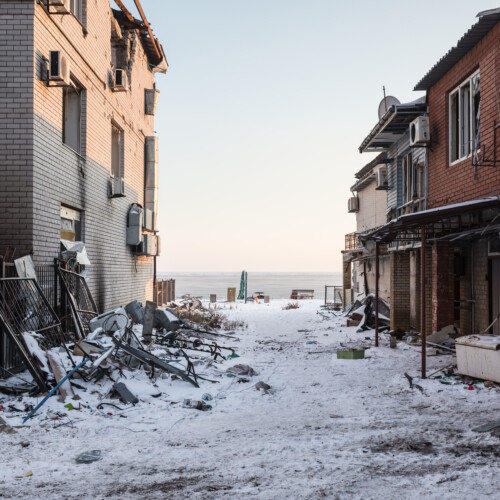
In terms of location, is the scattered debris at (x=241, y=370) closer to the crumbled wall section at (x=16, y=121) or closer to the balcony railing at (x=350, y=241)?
the crumbled wall section at (x=16, y=121)

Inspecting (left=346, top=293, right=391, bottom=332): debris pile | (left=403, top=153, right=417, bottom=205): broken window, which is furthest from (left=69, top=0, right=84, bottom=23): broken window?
(left=346, top=293, right=391, bottom=332): debris pile

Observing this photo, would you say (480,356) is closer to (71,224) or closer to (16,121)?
(71,224)

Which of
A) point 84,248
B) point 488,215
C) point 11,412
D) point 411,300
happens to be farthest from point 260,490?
point 411,300

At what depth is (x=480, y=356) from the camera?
25.8 ft

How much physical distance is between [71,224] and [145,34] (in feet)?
29.0

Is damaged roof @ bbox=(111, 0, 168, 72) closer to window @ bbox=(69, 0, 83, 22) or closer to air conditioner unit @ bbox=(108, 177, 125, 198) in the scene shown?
window @ bbox=(69, 0, 83, 22)

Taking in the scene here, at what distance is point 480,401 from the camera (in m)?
6.83

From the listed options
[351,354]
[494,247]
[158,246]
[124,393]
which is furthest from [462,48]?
[158,246]

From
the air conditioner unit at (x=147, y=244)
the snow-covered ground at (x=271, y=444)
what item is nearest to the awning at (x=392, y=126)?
the snow-covered ground at (x=271, y=444)

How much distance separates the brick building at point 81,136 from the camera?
868cm

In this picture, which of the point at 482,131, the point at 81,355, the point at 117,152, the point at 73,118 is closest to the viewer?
the point at 81,355

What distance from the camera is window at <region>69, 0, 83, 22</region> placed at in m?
10.8

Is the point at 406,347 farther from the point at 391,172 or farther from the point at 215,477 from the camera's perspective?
the point at 215,477

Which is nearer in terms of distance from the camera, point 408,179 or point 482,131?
point 482,131
